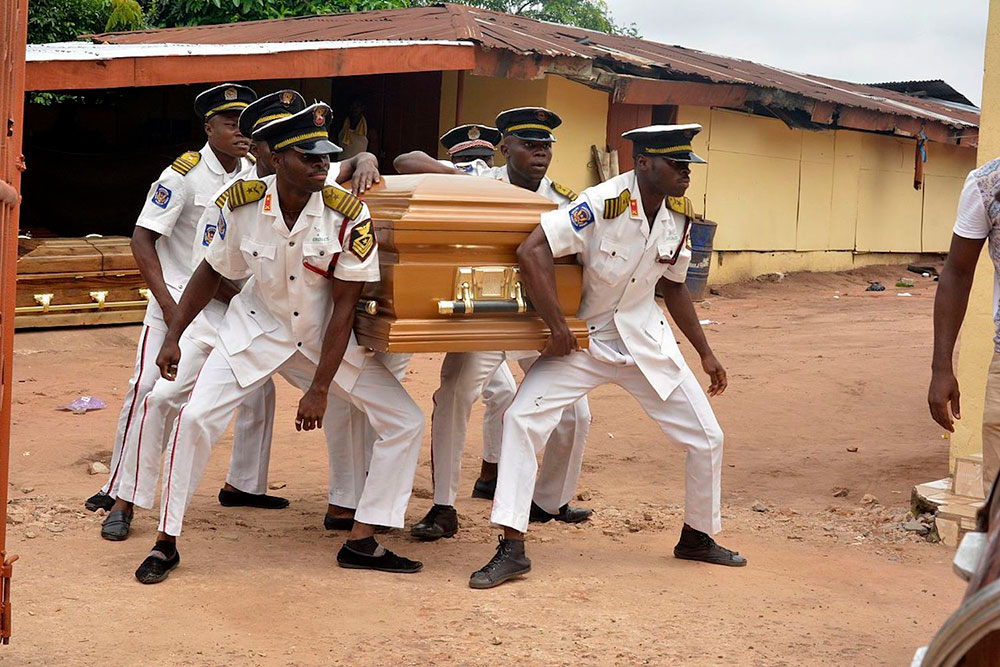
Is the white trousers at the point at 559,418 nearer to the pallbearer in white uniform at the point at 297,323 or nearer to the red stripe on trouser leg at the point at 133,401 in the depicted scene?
the pallbearer in white uniform at the point at 297,323

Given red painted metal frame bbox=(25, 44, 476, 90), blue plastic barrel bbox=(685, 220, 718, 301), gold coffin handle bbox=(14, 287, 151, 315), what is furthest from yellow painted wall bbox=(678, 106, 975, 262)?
gold coffin handle bbox=(14, 287, 151, 315)

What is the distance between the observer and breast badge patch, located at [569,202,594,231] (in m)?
4.56

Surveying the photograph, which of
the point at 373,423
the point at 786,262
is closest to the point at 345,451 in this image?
the point at 373,423

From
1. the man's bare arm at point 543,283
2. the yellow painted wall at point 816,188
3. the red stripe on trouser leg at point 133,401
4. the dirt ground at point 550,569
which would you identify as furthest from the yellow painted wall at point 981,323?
the yellow painted wall at point 816,188

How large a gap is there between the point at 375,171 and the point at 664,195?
1.20 meters

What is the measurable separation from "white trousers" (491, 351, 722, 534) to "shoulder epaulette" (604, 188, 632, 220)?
0.57m

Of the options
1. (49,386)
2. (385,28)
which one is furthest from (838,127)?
(49,386)

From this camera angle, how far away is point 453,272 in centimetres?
446

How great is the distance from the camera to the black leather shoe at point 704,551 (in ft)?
15.9

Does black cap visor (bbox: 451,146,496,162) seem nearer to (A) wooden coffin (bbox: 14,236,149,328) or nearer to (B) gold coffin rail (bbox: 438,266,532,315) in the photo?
(B) gold coffin rail (bbox: 438,266,532,315)

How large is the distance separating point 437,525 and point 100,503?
1.55m

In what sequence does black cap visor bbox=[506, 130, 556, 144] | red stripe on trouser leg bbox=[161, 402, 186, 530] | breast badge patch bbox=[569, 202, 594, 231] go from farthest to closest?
black cap visor bbox=[506, 130, 556, 144] → breast badge patch bbox=[569, 202, 594, 231] → red stripe on trouser leg bbox=[161, 402, 186, 530]

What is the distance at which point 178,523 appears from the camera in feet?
14.3

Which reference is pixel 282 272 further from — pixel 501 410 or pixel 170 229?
pixel 501 410
